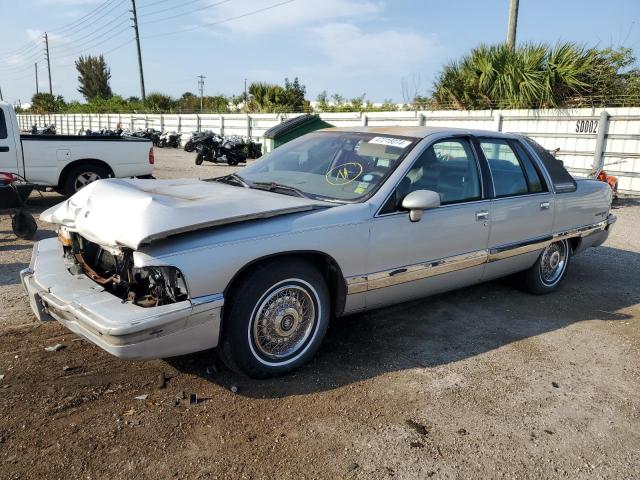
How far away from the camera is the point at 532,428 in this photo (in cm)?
295

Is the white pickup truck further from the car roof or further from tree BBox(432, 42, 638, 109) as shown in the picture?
tree BBox(432, 42, 638, 109)

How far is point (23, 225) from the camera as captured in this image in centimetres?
686

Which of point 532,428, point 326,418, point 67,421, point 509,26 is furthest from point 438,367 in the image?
point 509,26

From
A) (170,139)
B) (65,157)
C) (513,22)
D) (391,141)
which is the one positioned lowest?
(170,139)

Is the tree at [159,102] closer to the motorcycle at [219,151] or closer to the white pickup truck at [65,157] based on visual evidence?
the motorcycle at [219,151]

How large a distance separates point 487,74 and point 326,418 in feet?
45.3

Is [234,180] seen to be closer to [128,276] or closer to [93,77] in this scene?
[128,276]

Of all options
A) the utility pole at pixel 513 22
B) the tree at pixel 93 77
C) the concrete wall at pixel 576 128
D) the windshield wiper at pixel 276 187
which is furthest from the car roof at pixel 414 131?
the tree at pixel 93 77

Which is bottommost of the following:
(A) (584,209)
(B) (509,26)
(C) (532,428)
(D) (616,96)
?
(C) (532,428)

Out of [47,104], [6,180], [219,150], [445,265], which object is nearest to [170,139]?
[219,150]

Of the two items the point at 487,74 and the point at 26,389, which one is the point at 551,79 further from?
the point at 26,389

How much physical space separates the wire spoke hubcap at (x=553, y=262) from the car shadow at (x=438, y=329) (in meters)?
0.18

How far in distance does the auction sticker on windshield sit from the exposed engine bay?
81.0 inches

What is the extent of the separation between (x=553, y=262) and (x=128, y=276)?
4260mm
